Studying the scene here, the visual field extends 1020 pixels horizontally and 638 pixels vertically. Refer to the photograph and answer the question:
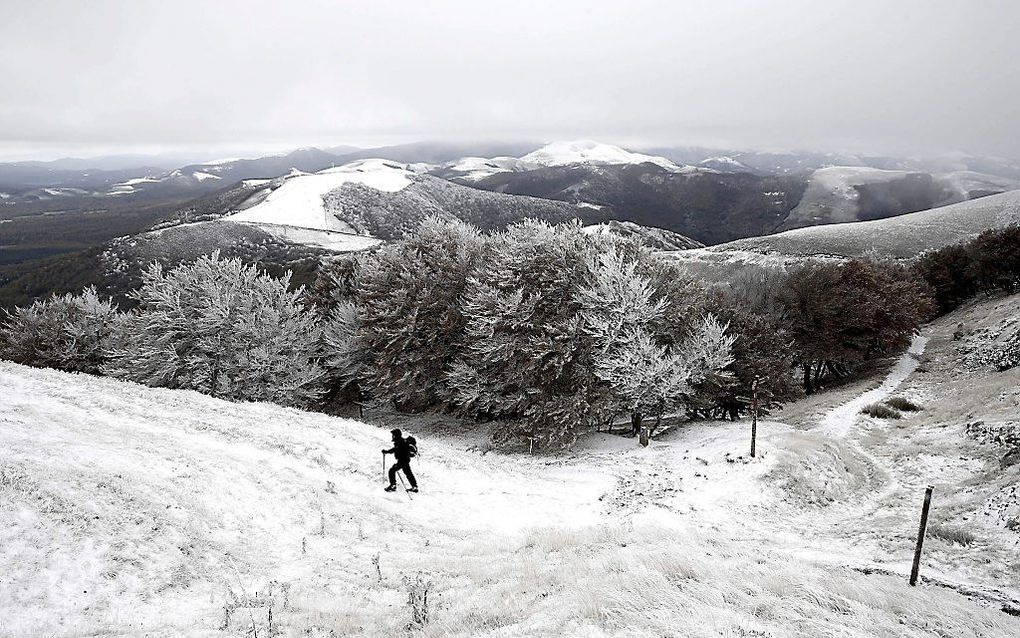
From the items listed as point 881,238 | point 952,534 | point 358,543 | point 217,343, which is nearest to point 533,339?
point 358,543

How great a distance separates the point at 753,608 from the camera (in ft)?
24.8

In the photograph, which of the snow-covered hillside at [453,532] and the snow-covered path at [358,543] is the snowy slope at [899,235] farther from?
the snow-covered path at [358,543]

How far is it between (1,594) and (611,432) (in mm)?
23144

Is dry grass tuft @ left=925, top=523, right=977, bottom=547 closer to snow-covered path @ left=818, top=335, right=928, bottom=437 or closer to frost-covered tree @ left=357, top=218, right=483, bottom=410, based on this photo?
snow-covered path @ left=818, top=335, right=928, bottom=437

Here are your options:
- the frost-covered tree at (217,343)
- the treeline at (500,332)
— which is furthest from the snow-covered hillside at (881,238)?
the frost-covered tree at (217,343)

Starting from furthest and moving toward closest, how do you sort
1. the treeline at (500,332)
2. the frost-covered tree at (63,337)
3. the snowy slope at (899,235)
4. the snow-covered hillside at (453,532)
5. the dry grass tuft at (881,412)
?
the snowy slope at (899,235) < the frost-covered tree at (63,337) < the dry grass tuft at (881,412) < the treeline at (500,332) < the snow-covered hillside at (453,532)

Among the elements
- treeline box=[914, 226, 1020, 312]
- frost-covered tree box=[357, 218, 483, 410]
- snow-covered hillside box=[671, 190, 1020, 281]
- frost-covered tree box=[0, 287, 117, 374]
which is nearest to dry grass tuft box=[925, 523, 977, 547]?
frost-covered tree box=[357, 218, 483, 410]

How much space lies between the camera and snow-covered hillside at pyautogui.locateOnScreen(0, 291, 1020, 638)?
308 inches

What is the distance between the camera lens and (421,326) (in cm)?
3138

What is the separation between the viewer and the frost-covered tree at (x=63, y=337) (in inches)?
1505

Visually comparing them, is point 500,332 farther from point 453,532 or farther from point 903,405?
point 903,405

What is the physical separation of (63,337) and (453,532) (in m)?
41.1

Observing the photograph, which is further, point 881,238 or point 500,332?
point 881,238

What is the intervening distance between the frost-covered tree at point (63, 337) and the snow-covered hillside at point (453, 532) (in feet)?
69.7
